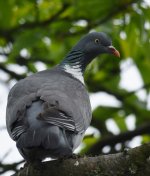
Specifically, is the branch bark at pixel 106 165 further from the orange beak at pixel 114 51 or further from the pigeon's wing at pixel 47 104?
the orange beak at pixel 114 51

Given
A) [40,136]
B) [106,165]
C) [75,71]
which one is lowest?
[75,71]

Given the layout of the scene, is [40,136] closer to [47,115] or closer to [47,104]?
[47,115]

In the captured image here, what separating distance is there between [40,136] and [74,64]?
277 centimetres

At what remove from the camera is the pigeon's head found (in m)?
9.29

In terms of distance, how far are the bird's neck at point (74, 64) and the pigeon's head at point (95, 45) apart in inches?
3.5

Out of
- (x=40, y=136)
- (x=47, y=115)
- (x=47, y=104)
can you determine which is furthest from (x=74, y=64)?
(x=40, y=136)

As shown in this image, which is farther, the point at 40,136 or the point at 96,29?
the point at 96,29

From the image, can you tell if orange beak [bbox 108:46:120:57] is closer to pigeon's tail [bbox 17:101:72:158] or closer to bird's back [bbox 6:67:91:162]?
bird's back [bbox 6:67:91:162]

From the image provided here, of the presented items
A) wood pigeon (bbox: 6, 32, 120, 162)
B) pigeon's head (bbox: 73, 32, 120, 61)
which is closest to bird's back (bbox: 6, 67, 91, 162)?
wood pigeon (bbox: 6, 32, 120, 162)

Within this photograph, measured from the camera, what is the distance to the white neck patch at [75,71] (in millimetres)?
8844

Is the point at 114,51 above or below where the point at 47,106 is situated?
below

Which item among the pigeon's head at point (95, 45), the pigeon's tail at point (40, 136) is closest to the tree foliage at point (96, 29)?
the pigeon's head at point (95, 45)

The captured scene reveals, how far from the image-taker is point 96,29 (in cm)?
941

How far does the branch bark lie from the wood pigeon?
0.48 feet
